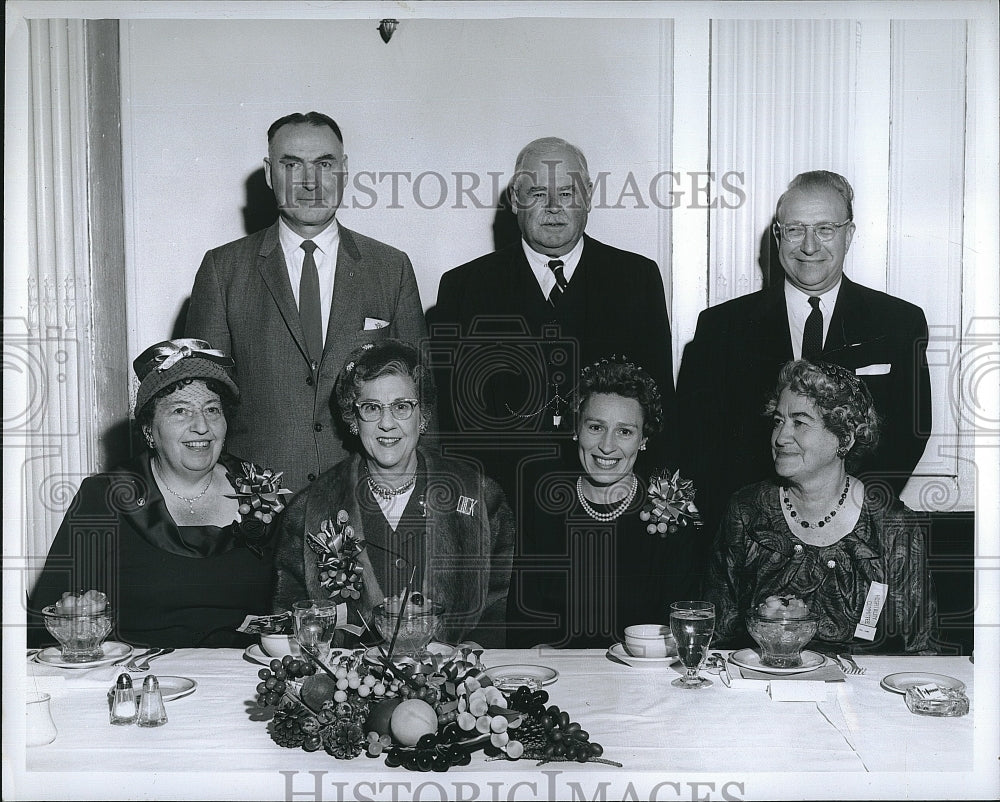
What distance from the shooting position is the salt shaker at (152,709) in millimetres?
2188

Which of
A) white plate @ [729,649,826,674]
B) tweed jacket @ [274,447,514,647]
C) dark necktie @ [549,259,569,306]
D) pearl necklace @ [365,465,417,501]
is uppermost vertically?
dark necktie @ [549,259,569,306]

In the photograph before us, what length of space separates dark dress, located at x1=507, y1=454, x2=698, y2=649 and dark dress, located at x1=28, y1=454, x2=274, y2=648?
0.72 meters

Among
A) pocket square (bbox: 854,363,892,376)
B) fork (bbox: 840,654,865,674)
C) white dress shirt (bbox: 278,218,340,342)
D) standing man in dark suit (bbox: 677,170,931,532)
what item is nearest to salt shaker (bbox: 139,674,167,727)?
white dress shirt (bbox: 278,218,340,342)

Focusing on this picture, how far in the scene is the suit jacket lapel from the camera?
271cm

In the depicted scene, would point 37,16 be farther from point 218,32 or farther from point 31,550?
point 31,550

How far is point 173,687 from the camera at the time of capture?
7.73 ft

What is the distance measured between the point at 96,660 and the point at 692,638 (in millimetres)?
1447

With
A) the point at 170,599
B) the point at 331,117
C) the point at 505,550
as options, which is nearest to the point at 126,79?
the point at 331,117

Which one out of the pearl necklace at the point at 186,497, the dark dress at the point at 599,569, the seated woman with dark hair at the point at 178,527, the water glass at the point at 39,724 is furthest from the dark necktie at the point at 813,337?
the water glass at the point at 39,724

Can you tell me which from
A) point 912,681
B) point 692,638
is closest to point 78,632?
point 692,638

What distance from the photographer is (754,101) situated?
2682mm

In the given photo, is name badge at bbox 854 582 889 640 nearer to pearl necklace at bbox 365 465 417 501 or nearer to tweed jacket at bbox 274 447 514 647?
tweed jacket at bbox 274 447 514 647

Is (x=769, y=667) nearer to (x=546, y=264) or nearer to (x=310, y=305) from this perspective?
(x=546, y=264)

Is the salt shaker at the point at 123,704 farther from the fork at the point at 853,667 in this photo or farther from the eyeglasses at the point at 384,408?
the fork at the point at 853,667
